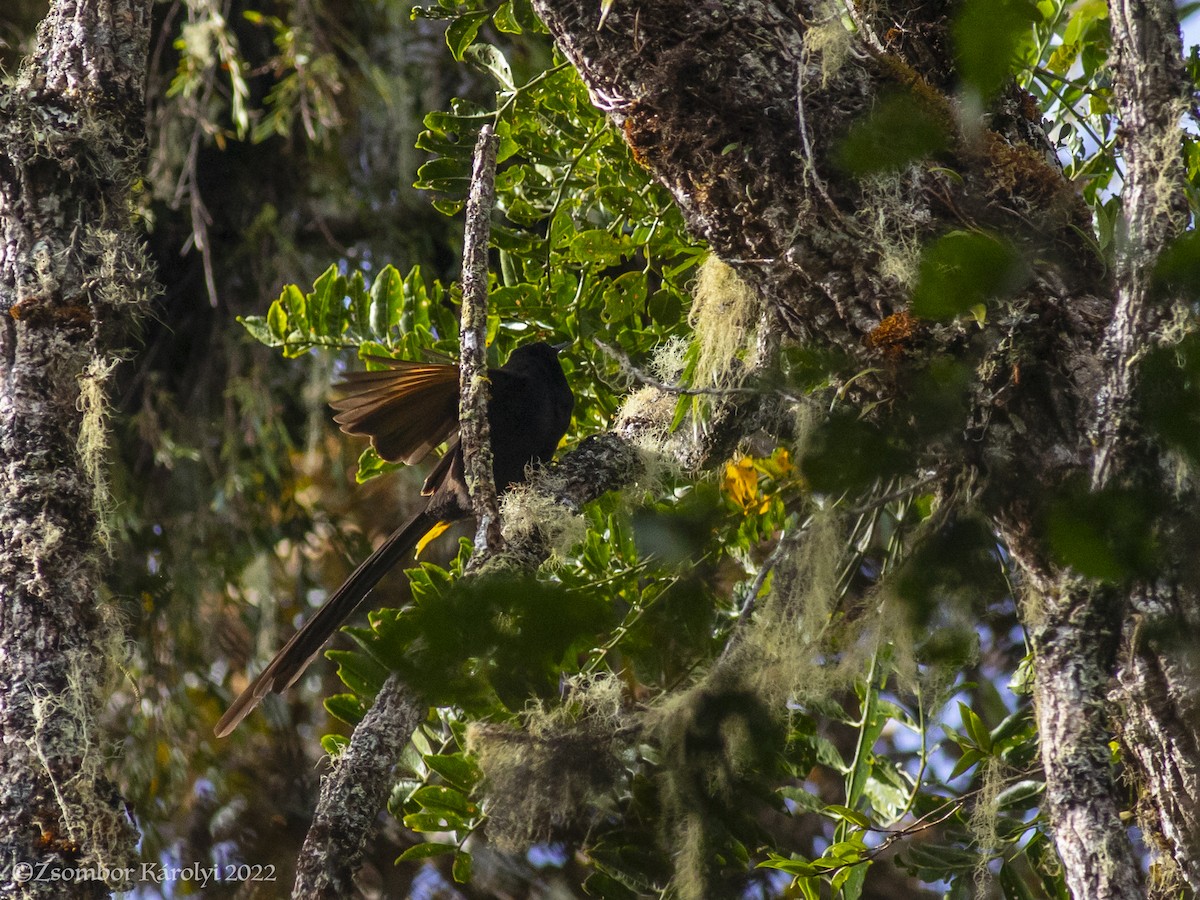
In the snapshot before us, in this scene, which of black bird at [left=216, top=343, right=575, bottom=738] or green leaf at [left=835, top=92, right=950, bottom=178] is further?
black bird at [left=216, top=343, right=575, bottom=738]

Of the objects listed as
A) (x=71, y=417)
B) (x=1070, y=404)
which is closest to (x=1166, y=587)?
(x=1070, y=404)

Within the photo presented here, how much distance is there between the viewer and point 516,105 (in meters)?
2.39

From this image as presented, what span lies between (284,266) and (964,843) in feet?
9.84

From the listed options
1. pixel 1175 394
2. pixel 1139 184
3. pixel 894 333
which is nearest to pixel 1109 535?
pixel 1175 394

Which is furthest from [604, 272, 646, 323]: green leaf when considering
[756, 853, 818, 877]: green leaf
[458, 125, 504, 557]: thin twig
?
[756, 853, 818, 877]: green leaf

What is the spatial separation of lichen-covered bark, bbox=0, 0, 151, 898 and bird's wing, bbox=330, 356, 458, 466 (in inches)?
31.1

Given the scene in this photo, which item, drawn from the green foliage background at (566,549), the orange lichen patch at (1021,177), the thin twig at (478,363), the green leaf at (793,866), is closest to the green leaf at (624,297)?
the green foliage background at (566,549)

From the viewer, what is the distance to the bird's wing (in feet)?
8.95

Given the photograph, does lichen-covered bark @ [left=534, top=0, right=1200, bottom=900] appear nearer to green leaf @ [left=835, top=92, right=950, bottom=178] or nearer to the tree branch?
the tree branch

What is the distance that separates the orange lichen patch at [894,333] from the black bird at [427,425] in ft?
3.88

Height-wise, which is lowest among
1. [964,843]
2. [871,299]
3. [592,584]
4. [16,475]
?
[964,843]

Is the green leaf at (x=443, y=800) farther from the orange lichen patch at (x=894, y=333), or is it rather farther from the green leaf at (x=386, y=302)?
the orange lichen patch at (x=894, y=333)

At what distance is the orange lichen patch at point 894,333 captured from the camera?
1571 millimetres

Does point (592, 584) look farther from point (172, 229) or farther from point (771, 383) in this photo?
point (172, 229)
